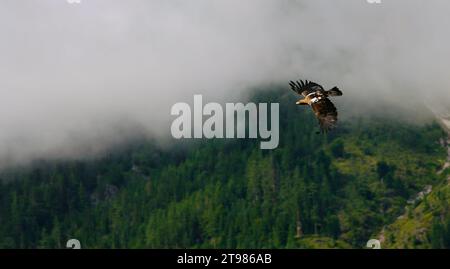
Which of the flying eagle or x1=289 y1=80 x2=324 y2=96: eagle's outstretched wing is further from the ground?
x1=289 y1=80 x2=324 y2=96: eagle's outstretched wing

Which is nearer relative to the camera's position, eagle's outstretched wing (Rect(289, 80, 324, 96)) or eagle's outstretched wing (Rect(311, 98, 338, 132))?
eagle's outstretched wing (Rect(311, 98, 338, 132))

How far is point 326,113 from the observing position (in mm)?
161375

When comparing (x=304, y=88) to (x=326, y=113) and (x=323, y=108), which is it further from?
(x=326, y=113)

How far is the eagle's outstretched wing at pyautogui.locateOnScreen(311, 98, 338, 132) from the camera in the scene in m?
160

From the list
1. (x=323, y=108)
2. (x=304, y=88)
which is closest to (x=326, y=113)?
(x=323, y=108)

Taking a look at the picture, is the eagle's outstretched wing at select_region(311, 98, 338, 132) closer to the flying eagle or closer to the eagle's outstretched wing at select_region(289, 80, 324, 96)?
the flying eagle

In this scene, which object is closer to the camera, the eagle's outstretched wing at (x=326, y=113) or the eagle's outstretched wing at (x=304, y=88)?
the eagle's outstretched wing at (x=326, y=113)

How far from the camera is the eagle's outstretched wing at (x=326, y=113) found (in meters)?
160

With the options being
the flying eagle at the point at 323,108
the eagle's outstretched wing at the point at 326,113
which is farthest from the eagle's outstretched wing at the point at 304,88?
the eagle's outstretched wing at the point at 326,113

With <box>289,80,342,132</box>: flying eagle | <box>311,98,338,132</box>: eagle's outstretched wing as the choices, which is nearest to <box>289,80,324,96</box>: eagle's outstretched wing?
<box>289,80,342,132</box>: flying eagle

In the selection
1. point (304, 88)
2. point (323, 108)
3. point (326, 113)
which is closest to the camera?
point (323, 108)

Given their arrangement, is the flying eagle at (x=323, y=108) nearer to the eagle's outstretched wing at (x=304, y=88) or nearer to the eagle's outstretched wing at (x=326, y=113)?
the eagle's outstretched wing at (x=326, y=113)
